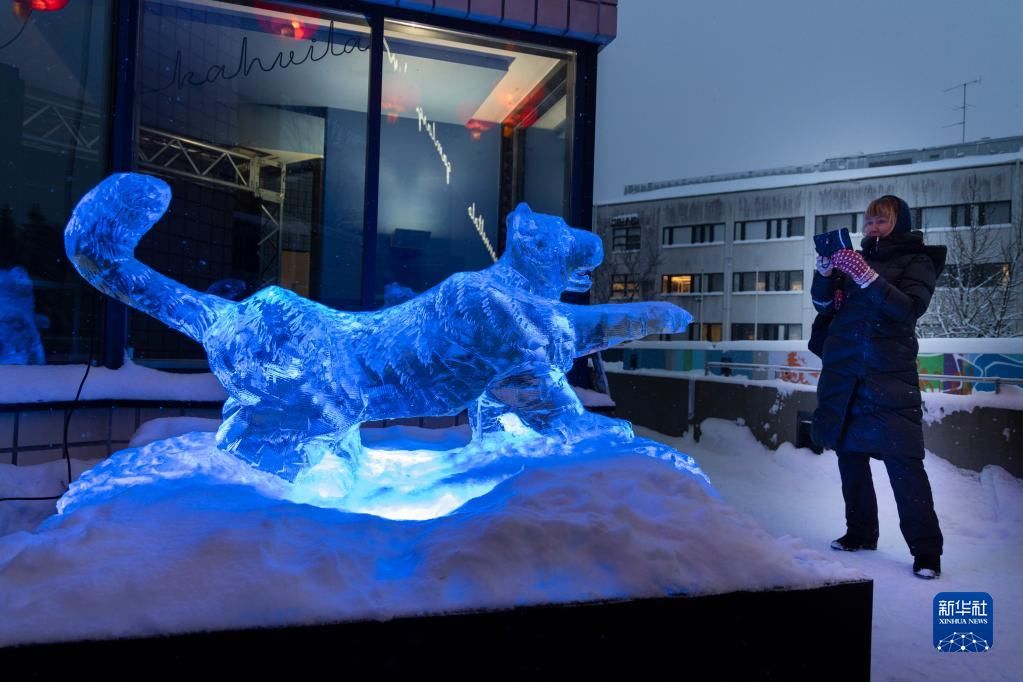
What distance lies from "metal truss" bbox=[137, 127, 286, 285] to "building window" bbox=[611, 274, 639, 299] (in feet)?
9.40

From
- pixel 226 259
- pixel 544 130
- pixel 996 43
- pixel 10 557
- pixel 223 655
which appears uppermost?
pixel 996 43

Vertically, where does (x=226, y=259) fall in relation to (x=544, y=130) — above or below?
below

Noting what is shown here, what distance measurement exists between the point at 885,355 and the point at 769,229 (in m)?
2.72

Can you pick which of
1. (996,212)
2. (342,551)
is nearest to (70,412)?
(342,551)

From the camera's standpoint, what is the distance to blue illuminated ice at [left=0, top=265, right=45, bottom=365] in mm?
3205

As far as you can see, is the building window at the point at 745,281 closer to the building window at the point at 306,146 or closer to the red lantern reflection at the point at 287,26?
→ the building window at the point at 306,146

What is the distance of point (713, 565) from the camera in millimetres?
1378

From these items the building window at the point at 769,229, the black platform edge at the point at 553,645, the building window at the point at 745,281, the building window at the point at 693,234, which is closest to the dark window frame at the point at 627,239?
the building window at the point at 693,234

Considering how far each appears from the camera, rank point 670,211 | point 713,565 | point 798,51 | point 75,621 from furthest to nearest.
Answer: point 670,211
point 798,51
point 713,565
point 75,621

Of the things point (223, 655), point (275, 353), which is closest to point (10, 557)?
point (223, 655)

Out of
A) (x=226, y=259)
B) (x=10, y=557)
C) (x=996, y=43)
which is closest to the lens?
(x=10, y=557)

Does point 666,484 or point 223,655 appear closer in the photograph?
point 223,655

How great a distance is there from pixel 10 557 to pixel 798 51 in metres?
5.36

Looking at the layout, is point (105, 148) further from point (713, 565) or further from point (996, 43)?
point (996, 43)
